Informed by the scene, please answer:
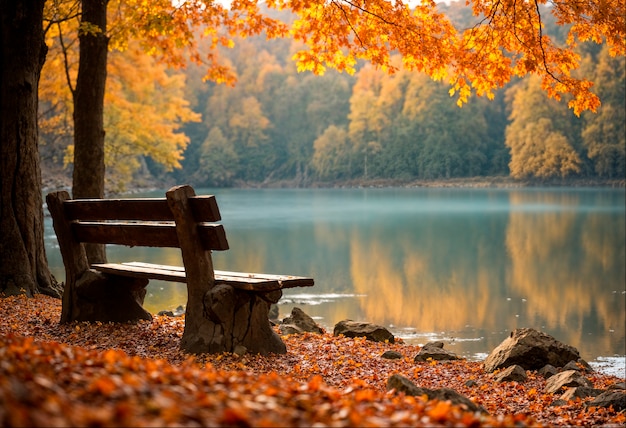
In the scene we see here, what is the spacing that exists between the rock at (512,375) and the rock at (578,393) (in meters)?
0.66

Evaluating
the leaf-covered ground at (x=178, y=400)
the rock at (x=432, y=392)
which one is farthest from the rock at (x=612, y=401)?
the rock at (x=432, y=392)

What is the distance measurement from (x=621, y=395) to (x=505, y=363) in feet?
6.57

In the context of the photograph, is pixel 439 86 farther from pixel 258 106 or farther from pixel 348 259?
pixel 348 259

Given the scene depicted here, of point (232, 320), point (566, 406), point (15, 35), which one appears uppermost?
point (15, 35)

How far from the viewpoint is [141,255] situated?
2230 centimetres

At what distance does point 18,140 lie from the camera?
9.12 metres

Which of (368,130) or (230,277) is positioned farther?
(368,130)

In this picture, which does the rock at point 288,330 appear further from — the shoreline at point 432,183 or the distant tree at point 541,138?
the distant tree at point 541,138

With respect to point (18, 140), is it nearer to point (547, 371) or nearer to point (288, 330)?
point (288, 330)

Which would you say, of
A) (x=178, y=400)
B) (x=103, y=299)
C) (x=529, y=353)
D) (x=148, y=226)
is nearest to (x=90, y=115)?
(x=103, y=299)

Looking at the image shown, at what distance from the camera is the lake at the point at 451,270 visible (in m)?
13.2

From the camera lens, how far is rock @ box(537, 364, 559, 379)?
7461 millimetres

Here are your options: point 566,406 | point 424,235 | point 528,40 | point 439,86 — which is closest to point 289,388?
point 566,406

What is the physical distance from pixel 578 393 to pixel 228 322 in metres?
3.06
